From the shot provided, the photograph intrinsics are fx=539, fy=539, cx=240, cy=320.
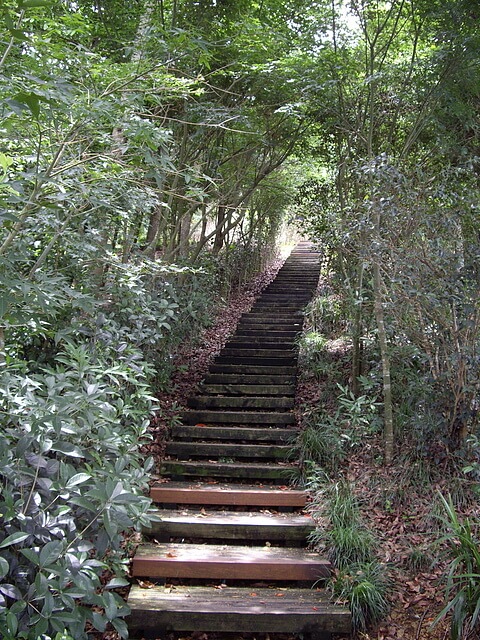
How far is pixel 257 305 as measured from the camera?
11.4 m

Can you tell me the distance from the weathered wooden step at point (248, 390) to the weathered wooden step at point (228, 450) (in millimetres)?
1320

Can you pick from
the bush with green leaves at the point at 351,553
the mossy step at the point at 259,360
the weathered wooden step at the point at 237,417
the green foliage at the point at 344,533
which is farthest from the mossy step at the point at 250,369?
the green foliage at the point at 344,533

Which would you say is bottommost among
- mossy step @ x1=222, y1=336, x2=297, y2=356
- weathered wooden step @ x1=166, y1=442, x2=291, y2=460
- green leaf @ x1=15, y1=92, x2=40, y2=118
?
weathered wooden step @ x1=166, y1=442, x2=291, y2=460

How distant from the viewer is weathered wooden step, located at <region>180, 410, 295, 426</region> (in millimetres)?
6199

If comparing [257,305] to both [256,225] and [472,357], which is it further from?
[472,357]

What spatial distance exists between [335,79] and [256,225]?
8.37 metres

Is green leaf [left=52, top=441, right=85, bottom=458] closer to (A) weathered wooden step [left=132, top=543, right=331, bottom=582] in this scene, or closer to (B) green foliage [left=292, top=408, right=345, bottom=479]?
(A) weathered wooden step [left=132, top=543, right=331, bottom=582]

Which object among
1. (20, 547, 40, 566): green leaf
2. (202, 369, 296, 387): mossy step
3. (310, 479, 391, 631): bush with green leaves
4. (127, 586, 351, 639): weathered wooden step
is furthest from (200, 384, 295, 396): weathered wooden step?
(20, 547, 40, 566): green leaf

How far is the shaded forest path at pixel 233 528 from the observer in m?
3.45

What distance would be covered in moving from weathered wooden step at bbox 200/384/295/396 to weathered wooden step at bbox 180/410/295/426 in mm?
611

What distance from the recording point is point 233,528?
4.37 meters

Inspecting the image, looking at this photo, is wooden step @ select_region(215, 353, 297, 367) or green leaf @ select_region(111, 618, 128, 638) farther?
wooden step @ select_region(215, 353, 297, 367)

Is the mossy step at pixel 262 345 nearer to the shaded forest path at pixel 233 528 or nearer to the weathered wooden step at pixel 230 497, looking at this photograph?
the shaded forest path at pixel 233 528

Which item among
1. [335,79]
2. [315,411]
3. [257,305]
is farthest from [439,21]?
[257,305]
